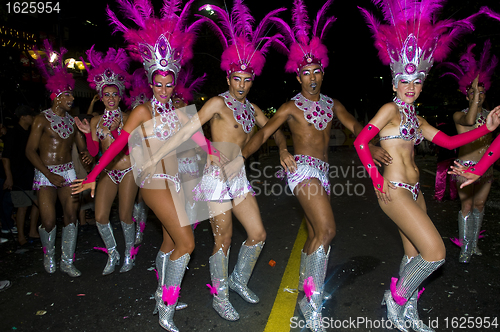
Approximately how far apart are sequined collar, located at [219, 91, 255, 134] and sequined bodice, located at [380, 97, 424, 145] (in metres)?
1.31

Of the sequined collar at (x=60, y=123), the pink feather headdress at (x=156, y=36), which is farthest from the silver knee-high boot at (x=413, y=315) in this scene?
the sequined collar at (x=60, y=123)

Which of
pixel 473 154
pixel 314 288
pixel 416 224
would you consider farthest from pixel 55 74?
pixel 473 154

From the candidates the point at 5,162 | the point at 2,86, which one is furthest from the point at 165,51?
the point at 2,86

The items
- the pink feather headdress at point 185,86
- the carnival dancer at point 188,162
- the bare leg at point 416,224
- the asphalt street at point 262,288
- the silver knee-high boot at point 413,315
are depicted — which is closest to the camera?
the bare leg at point 416,224

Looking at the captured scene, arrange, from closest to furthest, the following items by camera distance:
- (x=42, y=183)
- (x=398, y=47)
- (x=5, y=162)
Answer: (x=398, y=47) → (x=42, y=183) → (x=5, y=162)

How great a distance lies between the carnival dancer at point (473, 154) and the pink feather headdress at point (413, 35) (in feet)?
5.66

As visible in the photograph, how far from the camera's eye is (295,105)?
3.68m

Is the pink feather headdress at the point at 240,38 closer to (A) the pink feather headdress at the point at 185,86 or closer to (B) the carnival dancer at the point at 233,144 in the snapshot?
(B) the carnival dancer at the point at 233,144

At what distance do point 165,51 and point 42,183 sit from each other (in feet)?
8.49

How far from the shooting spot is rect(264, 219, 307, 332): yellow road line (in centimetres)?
331

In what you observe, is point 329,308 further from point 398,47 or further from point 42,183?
point 42,183

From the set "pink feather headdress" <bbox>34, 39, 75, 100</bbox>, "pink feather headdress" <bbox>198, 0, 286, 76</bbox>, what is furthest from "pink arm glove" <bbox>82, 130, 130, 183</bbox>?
"pink feather headdress" <bbox>34, 39, 75, 100</bbox>

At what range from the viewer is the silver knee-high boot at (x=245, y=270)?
12.2 feet

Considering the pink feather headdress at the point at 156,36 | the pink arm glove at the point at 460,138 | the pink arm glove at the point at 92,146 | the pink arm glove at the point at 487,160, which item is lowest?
the pink arm glove at the point at 92,146
